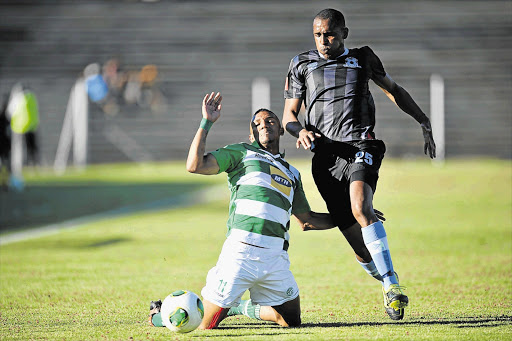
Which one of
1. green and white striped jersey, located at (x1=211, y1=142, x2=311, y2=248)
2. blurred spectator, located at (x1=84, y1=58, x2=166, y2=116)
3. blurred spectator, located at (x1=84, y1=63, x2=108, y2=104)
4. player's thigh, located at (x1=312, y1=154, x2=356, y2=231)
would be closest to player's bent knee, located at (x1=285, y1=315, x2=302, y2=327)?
green and white striped jersey, located at (x1=211, y1=142, x2=311, y2=248)

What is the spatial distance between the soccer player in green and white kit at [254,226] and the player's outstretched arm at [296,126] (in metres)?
0.18

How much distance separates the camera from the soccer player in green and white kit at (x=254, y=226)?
17.4 feet

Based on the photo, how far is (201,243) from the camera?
11.2 m

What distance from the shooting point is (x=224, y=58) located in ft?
95.5

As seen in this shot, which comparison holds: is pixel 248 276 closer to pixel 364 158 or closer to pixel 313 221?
pixel 313 221

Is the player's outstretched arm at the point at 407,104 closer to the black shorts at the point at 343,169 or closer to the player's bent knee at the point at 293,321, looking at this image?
the black shorts at the point at 343,169

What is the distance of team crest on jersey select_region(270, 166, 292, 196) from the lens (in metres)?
5.54

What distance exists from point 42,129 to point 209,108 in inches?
946

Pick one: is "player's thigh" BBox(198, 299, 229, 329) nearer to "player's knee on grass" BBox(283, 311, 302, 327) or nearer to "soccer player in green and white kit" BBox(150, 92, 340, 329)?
"soccer player in green and white kit" BBox(150, 92, 340, 329)

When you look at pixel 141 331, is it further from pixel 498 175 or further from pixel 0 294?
pixel 498 175

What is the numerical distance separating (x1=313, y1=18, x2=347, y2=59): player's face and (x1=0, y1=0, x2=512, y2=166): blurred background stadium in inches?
850

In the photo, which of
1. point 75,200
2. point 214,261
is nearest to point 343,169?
point 214,261

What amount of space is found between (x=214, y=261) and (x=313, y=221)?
3.75m

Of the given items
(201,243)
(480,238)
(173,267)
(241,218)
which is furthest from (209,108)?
(480,238)
